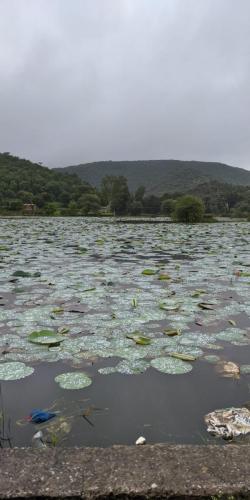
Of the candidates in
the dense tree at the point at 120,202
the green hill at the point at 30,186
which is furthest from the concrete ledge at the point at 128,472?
the dense tree at the point at 120,202

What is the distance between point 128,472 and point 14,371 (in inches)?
67.1

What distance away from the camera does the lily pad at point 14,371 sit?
10.2 ft

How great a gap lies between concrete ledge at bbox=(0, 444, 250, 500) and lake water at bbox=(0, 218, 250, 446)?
377 mm

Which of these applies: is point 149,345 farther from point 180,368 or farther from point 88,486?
point 88,486

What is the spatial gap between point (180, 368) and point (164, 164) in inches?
6756

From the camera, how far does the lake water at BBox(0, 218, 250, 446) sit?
8.18 ft

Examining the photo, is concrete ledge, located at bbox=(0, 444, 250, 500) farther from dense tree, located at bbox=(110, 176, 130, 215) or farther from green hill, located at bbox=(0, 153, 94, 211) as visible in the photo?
dense tree, located at bbox=(110, 176, 130, 215)

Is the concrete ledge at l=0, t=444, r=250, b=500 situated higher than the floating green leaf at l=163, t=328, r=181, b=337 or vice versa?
the concrete ledge at l=0, t=444, r=250, b=500

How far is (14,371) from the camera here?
318cm

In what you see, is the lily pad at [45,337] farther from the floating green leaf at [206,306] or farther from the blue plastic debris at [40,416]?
the floating green leaf at [206,306]

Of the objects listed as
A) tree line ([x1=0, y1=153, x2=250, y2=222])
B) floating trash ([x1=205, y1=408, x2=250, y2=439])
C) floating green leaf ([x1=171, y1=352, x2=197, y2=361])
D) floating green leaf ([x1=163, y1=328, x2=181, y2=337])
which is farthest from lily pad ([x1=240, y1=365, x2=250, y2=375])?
tree line ([x1=0, y1=153, x2=250, y2=222])

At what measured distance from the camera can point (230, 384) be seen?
3.04 metres

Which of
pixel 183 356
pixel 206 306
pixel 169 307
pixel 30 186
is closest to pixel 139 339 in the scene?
pixel 183 356

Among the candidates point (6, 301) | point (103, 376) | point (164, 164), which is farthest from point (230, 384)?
point (164, 164)
